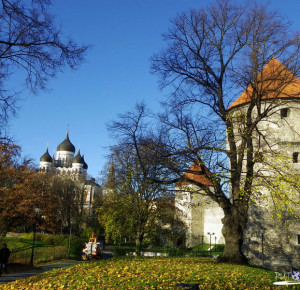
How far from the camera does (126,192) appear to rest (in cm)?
2480

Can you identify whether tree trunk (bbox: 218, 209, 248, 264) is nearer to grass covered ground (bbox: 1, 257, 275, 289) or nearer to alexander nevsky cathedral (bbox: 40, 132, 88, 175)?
grass covered ground (bbox: 1, 257, 275, 289)

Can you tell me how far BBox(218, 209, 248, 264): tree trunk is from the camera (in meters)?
15.6

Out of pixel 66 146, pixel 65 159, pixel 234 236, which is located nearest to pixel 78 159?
pixel 65 159

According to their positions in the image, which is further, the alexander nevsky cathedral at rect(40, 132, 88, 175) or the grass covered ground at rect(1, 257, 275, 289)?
the alexander nevsky cathedral at rect(40, 132, 88, 175)

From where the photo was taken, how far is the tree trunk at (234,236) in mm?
15633

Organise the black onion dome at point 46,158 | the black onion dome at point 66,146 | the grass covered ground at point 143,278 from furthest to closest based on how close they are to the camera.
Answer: the black onion dome at point 46,158 → the black onion dome at point 66,146 → the grass covered ground at point 143,278

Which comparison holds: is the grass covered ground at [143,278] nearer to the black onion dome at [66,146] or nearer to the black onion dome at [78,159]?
the black onion dome at [78,159]

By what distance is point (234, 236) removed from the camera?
15773 millimetres

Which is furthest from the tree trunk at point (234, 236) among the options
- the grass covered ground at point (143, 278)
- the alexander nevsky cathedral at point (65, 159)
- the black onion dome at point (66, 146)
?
the black onion dome at point (66, 146)

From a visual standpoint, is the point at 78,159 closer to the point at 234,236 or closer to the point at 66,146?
the point at 66,146

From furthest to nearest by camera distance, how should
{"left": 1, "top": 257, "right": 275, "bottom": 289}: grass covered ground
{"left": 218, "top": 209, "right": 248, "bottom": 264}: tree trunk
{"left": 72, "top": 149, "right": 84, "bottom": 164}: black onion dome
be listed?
{"left": 72, "top": 149, "right": 84, "bottom": 164}: black onion dome, {"left": 218, "top": 209, "right": 248, "bottom": 264}: tree trunk, {"left": 1, "top": 257, "right": 275, "bottom": 289}: grass covered ground

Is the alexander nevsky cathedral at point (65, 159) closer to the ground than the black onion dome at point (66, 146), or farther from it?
closer to the ground

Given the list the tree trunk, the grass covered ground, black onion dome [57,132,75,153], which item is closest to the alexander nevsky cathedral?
black onion dome [57,132,75,153]

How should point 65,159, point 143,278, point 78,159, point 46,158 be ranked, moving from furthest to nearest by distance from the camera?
point 46,158
point 65,159
point 78,159
point 143,278
